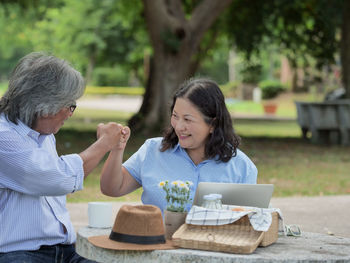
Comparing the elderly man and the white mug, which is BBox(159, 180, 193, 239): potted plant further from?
the elderly man

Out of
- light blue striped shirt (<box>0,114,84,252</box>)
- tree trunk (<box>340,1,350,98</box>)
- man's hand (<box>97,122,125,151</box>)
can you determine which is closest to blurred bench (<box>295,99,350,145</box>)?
tree trunk (<box>340,1,350,98</box>)

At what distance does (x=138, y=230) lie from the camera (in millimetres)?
2828

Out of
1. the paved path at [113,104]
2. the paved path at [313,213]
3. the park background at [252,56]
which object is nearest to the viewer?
the paved path at [313,213]

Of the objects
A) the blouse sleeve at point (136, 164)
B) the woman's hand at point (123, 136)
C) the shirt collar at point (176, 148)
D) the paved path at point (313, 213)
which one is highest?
the woman's hand at point (123, 136)

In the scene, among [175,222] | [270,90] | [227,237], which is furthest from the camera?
[270,90]

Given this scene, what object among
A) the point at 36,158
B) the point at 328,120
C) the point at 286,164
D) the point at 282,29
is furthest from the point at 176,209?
the point at 282,29

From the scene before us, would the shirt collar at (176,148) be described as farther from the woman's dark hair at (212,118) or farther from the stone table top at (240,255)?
the stone table top at (240,255)

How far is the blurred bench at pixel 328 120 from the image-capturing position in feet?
53.6

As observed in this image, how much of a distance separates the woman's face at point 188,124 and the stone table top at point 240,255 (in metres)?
0.75

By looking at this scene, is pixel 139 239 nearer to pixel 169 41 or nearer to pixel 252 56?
pixel 169 41

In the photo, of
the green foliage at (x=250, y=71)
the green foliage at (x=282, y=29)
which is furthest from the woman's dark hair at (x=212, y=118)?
the green foliage at (x=250, y=71)

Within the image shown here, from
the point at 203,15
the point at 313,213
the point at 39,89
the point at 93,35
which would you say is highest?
the point at 93,35

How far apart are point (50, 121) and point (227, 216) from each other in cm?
97

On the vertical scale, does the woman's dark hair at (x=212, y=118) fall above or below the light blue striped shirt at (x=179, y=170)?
above
